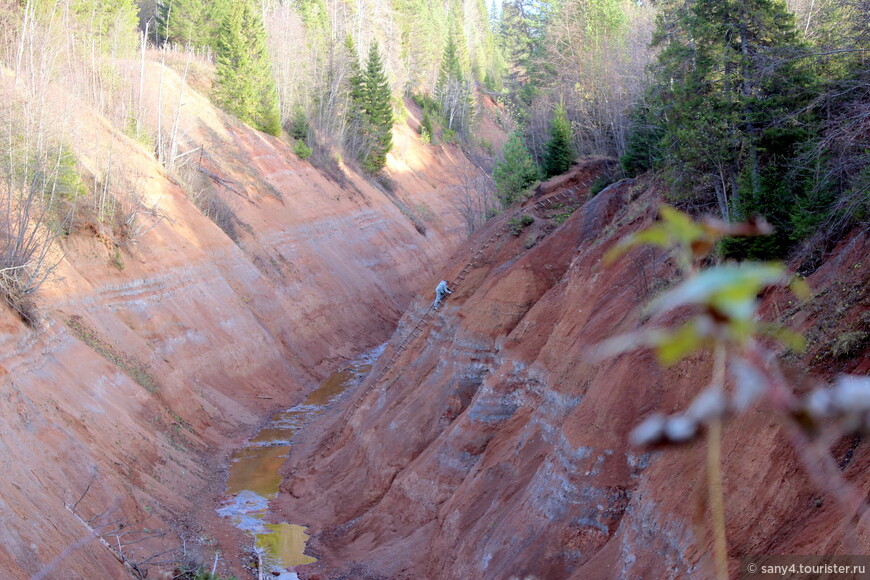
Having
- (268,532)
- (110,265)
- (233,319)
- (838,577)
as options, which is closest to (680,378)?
(838,577)

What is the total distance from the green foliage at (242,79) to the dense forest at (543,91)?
0.34ft

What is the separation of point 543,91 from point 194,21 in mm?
35005

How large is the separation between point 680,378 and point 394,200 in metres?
56.2

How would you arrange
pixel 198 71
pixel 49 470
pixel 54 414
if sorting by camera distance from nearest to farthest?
pixel 49 470
pixel 54 414
pixel 198 71

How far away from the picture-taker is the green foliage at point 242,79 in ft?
180

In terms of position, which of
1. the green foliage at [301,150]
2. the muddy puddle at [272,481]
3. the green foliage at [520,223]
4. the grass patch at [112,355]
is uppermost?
the green foliage at [520,223]

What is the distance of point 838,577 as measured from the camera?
7.49 metres

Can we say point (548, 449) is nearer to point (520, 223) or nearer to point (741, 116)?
point (741, 116)

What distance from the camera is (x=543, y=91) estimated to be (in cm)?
4356

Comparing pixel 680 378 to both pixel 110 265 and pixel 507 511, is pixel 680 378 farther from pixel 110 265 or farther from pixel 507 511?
pixel 110 265

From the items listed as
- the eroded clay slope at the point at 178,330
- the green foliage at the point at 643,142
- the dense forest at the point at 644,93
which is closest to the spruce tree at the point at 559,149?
the dense forest at the point at 644,93

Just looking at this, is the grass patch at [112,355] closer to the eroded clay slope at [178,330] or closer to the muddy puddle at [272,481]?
the eroded clay slope at [178,330]

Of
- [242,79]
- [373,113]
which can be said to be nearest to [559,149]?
[242,79]

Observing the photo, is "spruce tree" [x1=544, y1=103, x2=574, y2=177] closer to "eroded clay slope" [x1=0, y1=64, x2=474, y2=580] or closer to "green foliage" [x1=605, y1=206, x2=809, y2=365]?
"eroded clay slope" [x1=0, y1=64, x2=474, y2=580]
